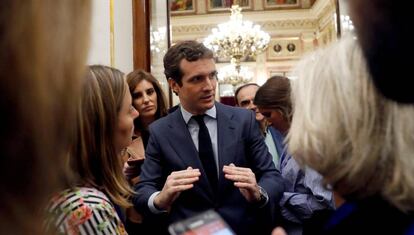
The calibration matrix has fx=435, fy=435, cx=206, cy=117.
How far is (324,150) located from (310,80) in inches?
6.6

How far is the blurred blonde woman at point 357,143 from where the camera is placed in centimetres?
90

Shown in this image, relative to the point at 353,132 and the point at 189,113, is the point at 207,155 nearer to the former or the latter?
the point at 189,113

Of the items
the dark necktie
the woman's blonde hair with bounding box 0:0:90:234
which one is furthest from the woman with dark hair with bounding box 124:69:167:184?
the woman's blonde hair with bounding box 0:0:90:234

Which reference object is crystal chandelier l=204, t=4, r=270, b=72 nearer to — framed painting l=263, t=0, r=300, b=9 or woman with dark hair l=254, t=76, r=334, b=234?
framed painting l=263, t=0, r=300, b=9

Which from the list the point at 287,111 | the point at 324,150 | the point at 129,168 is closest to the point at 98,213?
the point at 324,150

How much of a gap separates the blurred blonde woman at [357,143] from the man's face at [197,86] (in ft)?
3.83

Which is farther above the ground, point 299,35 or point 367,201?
point 299,35

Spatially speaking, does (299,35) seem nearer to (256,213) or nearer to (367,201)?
(256,213)

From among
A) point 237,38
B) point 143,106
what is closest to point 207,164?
point 143,106

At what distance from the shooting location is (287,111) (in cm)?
234

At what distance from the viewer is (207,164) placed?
202 centimetres

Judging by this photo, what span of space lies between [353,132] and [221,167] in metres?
1.12

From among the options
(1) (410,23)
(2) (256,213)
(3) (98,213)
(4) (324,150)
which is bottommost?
(2) (256,213)

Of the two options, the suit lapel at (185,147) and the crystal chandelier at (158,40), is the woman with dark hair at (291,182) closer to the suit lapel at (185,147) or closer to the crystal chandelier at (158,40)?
the suit lapel at (185,147)
